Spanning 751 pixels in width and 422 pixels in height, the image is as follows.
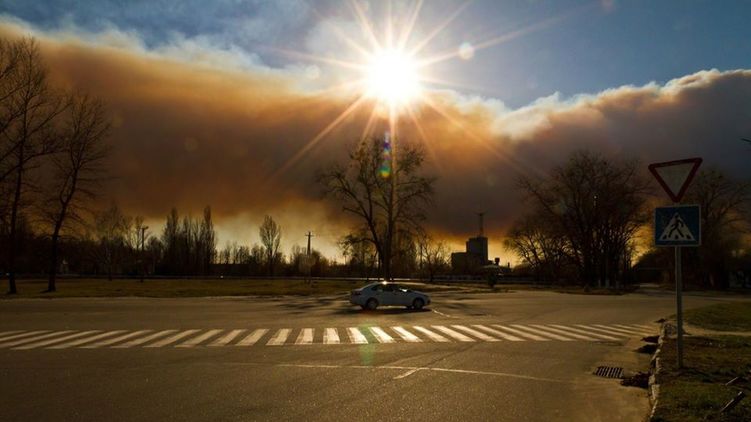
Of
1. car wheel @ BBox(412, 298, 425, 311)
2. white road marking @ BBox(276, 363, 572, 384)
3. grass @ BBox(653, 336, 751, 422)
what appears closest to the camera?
grass @ BBox(653, 336, 751, 422)

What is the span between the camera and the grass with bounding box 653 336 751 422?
7.94 metres

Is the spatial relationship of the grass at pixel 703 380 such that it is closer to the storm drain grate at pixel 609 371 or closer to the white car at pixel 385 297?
the storm drain grate at pixel 609 371

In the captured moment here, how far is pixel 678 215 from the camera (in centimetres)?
1152

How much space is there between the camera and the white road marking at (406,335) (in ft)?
58.4

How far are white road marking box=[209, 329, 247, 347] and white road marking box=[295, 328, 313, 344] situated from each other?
1.86 meters

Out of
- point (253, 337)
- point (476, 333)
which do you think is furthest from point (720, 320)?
point (253, 337)

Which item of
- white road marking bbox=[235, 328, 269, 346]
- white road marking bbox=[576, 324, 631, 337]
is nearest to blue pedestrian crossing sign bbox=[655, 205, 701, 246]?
white road marking bbox=[576, 324, 631, 337]

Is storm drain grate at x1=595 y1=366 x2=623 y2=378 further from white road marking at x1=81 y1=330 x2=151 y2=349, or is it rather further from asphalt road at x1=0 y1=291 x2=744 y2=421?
white road marking at x1=81 y1=330 x2=151 y2=349

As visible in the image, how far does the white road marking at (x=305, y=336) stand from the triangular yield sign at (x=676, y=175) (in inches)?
385

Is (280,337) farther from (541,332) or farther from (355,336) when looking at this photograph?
(541,332)

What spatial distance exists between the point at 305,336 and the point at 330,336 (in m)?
0.73

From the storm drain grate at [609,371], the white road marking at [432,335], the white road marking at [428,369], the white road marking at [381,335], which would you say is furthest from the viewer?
the white road marking at [432,335]

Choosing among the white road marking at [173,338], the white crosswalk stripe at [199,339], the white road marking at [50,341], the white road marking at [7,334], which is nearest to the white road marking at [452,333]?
the white crosswalk stripe at [199,339]

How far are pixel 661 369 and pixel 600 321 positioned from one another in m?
14.1
